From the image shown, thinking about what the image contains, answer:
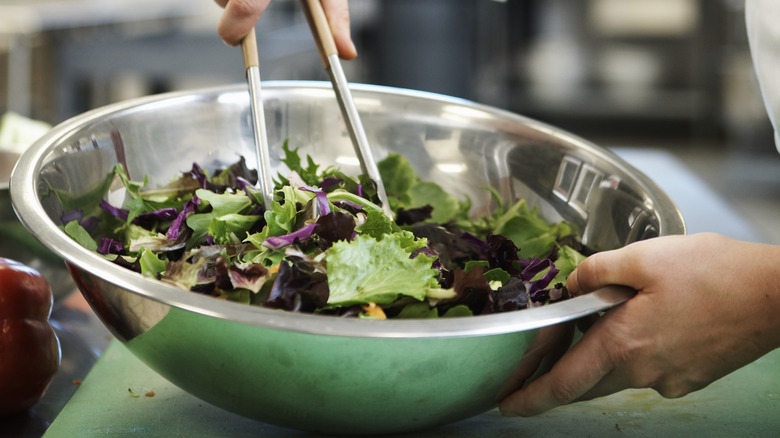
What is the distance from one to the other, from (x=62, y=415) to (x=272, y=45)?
2212 millimetres

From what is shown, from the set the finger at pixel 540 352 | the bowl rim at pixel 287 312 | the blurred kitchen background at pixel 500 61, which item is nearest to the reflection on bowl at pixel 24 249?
the bowl rim at pixel 287 312

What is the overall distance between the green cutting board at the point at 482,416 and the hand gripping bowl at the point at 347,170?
0.08 m

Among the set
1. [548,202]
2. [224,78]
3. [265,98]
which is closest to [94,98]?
[224,78]

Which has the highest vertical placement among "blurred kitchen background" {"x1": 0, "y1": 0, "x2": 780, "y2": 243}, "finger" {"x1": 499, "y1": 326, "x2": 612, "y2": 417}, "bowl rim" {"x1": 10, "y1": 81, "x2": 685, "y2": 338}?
"bowl rim" {"x1": 10, "y1": 81, "x2": 685, "y2": 338}

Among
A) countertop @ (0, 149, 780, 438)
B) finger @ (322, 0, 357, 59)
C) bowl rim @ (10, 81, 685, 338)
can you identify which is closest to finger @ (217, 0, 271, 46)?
finger @ (322, 0, 357, 59)

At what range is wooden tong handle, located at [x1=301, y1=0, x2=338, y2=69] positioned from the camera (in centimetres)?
105

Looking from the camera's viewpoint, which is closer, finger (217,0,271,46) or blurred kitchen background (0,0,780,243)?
finger (217,0,271,46)

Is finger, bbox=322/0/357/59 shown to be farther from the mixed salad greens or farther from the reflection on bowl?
the reflection on bowl

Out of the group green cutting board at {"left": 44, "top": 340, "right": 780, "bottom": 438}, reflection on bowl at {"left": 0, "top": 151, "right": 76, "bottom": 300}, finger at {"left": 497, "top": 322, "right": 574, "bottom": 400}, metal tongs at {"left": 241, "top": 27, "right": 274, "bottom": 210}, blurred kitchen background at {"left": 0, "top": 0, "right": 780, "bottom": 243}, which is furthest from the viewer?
blurred kitchen background at {"left": 0, "top": 0, "right": 780, "bottom": 243}

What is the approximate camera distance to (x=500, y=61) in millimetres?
4359

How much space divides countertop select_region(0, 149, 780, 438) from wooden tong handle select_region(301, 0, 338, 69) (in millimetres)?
459

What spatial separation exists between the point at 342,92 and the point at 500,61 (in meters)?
3.47

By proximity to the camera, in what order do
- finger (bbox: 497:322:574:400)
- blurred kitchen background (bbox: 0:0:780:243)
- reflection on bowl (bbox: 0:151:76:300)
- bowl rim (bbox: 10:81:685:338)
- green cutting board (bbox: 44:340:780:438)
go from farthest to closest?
1. blurred kitchen background (bbox: 0:0:780:243)
2. reflection on bowl (bbox: 0:151:76:300)
3. green cutting board (bbox: 44:340:780:438)
4. finger (bbox: 497:322:574:400)
5. bowl rim (bbox: 10:81:685:338)

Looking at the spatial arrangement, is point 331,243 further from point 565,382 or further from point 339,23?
point 339,23
